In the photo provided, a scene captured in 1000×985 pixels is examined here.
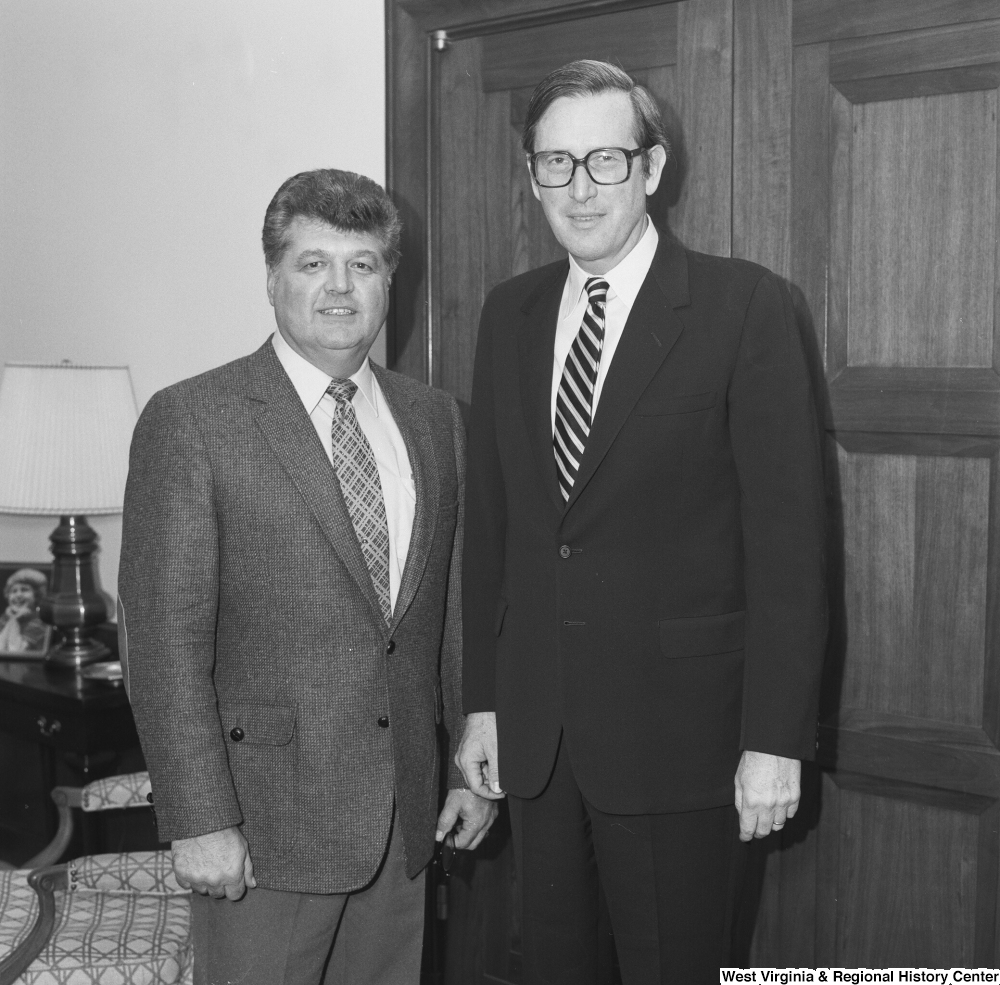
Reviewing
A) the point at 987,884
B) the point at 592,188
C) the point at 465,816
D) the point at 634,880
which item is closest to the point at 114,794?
the point at 465,816

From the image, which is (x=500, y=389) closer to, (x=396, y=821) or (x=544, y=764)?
(x=544, y=764)

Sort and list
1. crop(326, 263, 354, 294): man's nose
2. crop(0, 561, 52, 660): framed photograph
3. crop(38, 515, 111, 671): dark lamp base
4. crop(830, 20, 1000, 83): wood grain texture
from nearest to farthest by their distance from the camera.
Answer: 1. crop(326, 263, 354, 294): man's nose
2. crop(830, 20, 1000, 83): wood grain texture
3. crop(38, 515, 111, 671): dark lamp base
4. crop(0, 561, 52, 660): framed photograph

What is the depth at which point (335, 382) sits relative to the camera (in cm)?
184

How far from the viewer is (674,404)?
5.23 ft

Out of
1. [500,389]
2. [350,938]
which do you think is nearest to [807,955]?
[350,938]

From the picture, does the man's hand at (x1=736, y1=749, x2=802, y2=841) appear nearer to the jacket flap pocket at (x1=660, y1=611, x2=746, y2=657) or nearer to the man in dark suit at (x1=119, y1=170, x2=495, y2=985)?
the jacket flap pocket at (x1=660, y1=611, x2=746, y2=657)

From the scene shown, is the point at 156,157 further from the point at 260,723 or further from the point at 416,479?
the point at 260,723

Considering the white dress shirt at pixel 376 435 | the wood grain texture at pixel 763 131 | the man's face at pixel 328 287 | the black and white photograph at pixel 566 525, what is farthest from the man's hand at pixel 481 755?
the wood grain texture at pixel 763 131

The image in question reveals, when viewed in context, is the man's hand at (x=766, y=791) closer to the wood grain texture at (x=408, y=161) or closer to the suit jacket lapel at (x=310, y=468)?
the suit jacket lapel at (x=310, y=468)

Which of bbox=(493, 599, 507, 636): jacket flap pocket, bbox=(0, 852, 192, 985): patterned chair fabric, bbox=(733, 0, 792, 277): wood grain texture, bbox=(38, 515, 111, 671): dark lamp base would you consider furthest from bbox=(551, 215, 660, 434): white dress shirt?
bbox=(38, 515, 111, 671): dark lamp base

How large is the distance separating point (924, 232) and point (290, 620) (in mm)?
1215

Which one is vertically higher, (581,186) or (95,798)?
(581,186)

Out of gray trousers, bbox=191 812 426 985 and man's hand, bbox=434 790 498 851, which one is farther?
man's hand, bbox=434 790 498 851

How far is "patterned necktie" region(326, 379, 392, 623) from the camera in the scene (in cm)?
179
